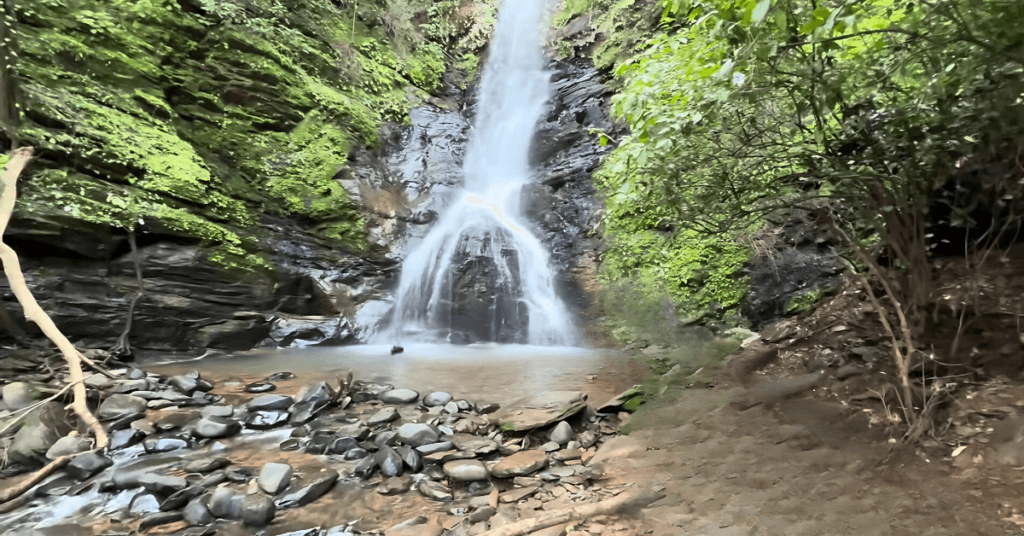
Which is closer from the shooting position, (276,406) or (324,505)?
(324,505)

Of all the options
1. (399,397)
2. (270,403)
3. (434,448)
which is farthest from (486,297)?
(434,448)

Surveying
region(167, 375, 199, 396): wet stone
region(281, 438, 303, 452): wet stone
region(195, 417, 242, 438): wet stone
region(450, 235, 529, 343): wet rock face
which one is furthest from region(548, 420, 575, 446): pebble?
region(450, 235, 529, 343): wet rock face

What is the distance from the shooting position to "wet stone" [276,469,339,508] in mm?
3307

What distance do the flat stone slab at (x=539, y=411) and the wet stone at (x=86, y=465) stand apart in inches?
132

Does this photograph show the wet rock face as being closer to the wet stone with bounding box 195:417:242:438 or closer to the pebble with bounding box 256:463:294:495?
the wet stone with bounding box 195:417:242:438

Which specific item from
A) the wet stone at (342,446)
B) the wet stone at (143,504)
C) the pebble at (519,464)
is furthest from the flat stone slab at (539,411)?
the wet stone at (143,504)

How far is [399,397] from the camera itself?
556cm

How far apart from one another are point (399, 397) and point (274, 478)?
2.14 m

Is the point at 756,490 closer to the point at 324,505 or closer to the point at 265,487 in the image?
the point at 324,505

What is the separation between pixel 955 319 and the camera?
10.7 feet

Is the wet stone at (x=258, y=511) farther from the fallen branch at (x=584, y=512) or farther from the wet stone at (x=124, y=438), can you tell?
the wet stone at (x=124, y=438)

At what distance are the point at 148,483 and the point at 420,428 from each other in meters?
2.08

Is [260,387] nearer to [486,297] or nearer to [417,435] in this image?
[417,435]

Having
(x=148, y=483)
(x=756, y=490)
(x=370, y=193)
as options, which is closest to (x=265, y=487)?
(x=148, y=483)
